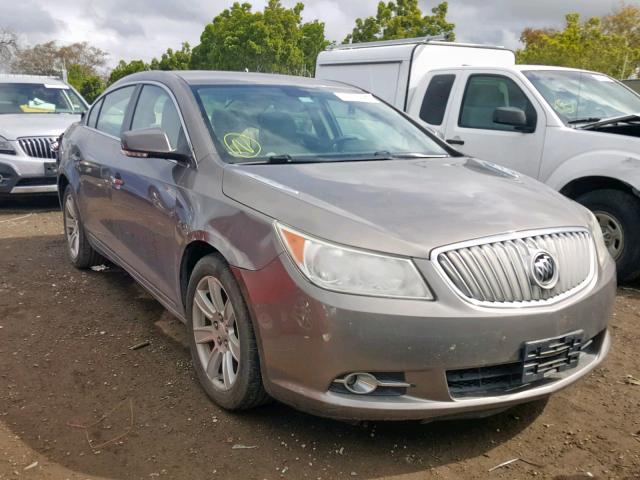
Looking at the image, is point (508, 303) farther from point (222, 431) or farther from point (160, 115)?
point (160, 115)

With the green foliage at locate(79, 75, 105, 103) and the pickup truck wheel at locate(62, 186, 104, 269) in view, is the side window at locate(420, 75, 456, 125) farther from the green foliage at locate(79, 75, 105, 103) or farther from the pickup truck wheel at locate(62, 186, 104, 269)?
the green foliage at locate(79, 75, 105, 103)

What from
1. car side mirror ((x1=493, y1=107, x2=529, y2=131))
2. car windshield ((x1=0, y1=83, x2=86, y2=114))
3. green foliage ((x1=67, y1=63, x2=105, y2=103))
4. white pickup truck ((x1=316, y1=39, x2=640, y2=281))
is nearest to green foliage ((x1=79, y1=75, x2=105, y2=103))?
green foliage ((x1=67, y1=63, x2=105, y2=103))

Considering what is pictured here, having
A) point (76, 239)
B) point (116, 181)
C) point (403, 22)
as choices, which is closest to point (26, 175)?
point (76, 239)

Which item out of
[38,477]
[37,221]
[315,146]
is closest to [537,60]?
[37,221]

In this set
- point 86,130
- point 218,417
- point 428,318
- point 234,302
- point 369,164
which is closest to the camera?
point 428,318

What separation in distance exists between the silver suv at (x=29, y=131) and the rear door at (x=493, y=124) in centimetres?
512

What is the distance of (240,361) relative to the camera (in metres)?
2.82

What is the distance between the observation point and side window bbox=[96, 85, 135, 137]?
464 centimetres

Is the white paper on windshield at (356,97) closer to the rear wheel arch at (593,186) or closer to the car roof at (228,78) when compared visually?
the car roof at (228,78)

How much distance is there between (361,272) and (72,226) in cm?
405

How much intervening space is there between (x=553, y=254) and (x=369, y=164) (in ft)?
3.83

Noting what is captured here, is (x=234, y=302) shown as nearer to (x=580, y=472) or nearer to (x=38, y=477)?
(x=38, y=477)

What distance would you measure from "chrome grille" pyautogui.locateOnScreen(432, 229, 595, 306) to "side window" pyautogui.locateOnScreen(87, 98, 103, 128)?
382 cm

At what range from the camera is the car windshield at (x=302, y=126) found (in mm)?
3479
